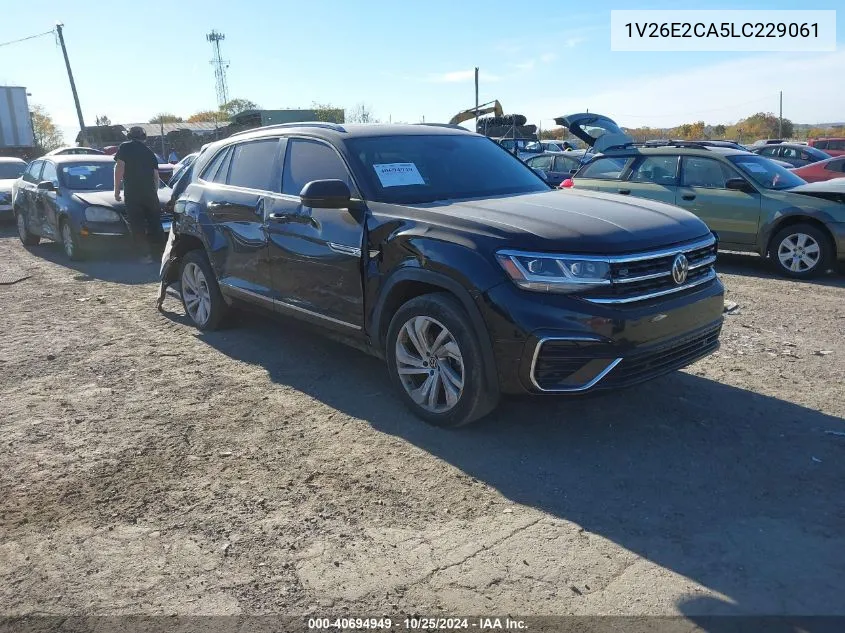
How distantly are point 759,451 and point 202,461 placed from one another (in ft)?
9.88

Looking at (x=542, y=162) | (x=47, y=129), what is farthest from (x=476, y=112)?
(x=47, y=129)

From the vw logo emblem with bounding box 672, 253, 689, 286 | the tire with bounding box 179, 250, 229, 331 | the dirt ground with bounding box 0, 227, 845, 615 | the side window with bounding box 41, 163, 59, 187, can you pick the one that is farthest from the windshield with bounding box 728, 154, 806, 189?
the side window with bounding box 41, 163, 59, 187

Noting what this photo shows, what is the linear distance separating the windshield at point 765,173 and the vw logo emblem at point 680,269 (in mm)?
5731

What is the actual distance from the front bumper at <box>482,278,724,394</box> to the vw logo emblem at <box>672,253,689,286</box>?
21cm

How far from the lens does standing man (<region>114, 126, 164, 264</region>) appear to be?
938cm

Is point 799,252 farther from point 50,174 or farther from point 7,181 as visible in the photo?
point 7,181

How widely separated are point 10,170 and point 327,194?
1682 cm

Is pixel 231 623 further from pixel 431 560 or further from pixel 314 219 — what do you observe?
pixel 314 219

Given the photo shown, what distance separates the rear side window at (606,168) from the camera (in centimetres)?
998

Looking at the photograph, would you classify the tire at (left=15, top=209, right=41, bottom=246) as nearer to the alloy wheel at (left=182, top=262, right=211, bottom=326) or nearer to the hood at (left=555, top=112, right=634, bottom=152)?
the alloy wheel at (left=182, top=262, right=211, bottom=326)

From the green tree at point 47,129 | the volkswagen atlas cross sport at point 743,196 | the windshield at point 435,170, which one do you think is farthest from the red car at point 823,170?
the green tree at point 47,129

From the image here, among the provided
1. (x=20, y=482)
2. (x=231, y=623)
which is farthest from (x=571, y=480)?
(x=20, y=482)

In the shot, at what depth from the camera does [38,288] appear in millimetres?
8836

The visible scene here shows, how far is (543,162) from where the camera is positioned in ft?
55.2
